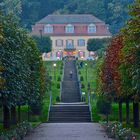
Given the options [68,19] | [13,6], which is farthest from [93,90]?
[13,6]

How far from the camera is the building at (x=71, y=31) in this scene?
368ft

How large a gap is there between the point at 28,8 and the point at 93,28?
17.2 m

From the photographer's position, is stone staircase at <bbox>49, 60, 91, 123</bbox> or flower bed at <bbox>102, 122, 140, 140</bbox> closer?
flower bed at <bbox>102, 122, 140, 140</bbox>

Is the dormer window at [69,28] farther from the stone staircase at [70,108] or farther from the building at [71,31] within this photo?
the stone staircase at [70,108]

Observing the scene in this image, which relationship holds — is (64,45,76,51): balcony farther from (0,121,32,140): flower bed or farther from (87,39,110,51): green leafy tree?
(0,121,32,140): flower bed

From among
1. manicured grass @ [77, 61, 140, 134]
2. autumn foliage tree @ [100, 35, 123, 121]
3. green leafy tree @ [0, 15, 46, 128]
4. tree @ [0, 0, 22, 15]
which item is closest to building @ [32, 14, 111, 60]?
tree @ [0, 0, 22, 15]

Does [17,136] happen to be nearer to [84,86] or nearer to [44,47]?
[84,86]

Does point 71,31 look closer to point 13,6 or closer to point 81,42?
point 81,42

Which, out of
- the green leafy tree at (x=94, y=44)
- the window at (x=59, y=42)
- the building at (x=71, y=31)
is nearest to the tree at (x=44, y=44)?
the green leafy tree at (x=94, y=44)

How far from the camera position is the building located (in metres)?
112

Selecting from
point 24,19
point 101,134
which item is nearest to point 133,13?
point 101,134

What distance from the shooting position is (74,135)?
95.9 ft

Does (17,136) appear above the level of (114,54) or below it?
below

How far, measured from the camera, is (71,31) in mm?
115125
